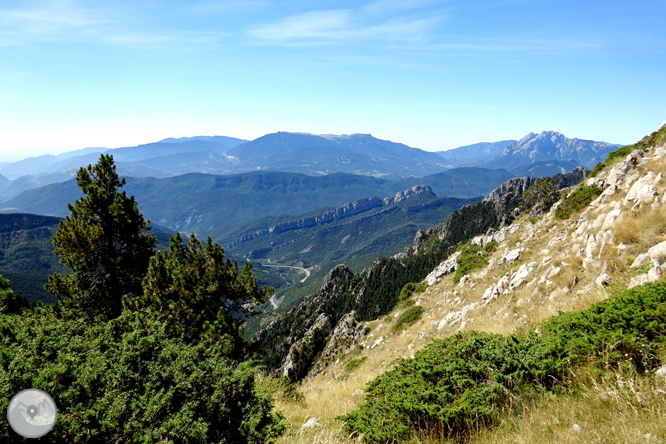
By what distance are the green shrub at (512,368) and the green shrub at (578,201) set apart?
21607 mm

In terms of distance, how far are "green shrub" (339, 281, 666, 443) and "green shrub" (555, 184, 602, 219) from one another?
2161 centimetres

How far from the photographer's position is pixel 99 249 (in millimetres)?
18562

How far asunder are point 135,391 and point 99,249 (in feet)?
53.8

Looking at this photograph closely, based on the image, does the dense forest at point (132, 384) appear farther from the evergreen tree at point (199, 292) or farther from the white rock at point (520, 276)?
the white rock at point (520, 276)

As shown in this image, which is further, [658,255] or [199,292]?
[199,292]

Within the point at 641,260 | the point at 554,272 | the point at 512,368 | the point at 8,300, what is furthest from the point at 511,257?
the point at 8,300

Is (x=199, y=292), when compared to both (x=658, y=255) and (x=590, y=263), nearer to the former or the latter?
(x=658, y=255)

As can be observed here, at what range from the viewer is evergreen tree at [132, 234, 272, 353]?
15602 mm

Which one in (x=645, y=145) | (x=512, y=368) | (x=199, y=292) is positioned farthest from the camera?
(x=645, y=145)

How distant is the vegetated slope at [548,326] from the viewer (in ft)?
19.1

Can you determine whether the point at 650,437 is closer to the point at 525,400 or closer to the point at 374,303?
the point at 525,400

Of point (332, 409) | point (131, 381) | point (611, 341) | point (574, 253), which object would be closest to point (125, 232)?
point (131, 381)

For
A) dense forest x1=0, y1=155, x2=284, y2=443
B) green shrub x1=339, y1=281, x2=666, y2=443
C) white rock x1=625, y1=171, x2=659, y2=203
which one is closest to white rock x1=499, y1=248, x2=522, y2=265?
white rock x1=625, y1=171, x2=659, y2=203

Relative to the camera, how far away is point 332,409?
30.8 ft
